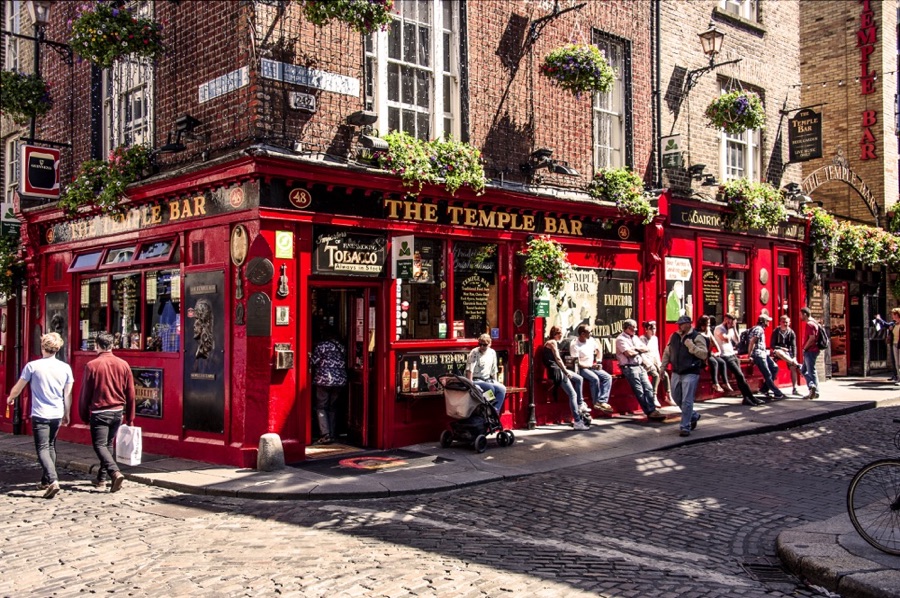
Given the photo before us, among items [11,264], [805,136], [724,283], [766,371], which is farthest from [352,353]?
[805,136]

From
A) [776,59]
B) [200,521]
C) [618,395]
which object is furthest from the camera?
[776,59]

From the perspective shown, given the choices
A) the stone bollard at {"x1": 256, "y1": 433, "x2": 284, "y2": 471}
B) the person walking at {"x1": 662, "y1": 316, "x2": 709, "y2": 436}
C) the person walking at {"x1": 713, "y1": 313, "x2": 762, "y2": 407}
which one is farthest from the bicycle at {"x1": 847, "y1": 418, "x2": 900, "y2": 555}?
the person walking at {"x1": 713, "y1": 313, "x2": 762, "y2": 407}

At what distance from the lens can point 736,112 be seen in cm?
1639

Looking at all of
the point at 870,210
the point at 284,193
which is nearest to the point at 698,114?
the point at 870,210

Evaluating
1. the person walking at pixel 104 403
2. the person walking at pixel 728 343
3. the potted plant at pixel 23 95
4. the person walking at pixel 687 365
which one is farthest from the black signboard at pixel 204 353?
the person walking at pixel 728 343

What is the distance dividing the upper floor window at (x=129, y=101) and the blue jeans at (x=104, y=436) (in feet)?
16.7

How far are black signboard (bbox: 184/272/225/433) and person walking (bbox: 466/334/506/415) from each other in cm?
368

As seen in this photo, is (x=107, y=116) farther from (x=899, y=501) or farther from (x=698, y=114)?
(x=899, y=501)

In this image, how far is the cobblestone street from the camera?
A: 19.1ft

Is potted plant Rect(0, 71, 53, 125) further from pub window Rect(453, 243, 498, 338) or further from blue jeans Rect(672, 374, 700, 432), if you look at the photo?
blue jeans Rect(672, 374, 700, 432)

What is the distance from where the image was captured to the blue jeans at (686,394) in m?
12.6

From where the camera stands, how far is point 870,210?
73.8 ft

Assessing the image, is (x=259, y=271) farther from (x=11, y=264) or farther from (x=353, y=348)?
(x=11, y=264)

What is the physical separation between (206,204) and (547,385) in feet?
21.4
